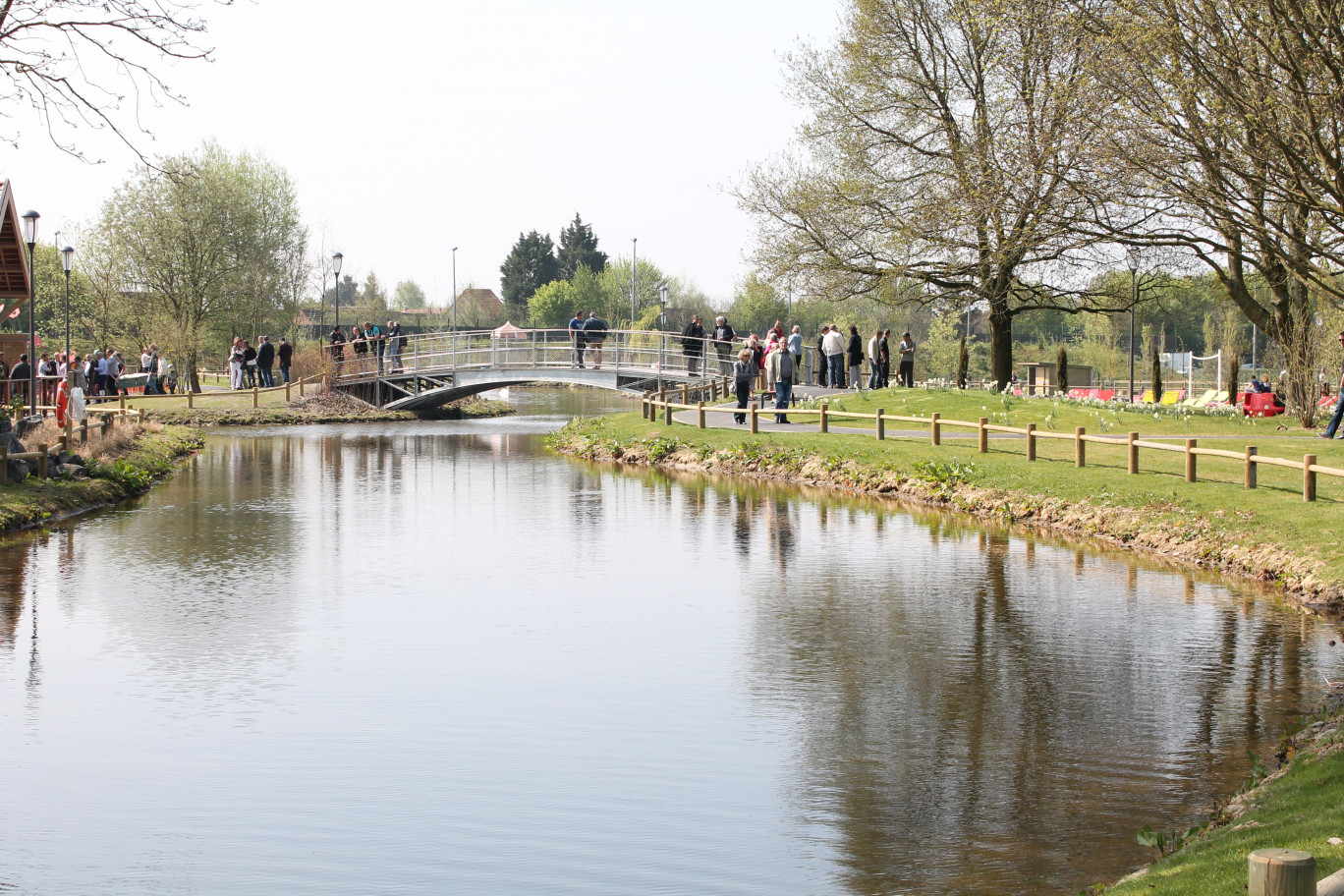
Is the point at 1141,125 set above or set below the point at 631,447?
above

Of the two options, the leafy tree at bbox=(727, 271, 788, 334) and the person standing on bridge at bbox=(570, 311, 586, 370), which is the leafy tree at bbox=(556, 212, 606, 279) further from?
the person standing on bridge at bbox=(570, 311, 586, 370)

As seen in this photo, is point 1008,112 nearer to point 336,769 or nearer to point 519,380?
point 519,380

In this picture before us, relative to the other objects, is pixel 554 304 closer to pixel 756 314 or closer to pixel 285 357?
pixel 756 314

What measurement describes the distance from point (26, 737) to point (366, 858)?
143 inches

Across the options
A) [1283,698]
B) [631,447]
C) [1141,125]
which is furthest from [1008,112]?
[1283,698]

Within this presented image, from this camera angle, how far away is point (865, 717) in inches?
387

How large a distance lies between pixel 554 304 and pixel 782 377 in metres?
76.3

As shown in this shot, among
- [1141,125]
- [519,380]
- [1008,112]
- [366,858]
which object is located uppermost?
[1008,112]

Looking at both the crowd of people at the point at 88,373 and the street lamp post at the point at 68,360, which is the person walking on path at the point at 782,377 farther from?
the crowd of people at the point at 88,373

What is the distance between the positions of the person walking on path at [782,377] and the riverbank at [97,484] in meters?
13.6

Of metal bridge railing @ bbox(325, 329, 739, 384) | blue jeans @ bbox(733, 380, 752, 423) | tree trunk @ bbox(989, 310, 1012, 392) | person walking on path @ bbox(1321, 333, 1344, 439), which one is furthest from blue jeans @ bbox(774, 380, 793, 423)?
person walking on path @ bbox(1321, 333, 1344, 439)

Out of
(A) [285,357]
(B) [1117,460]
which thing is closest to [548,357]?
(A) [285,357]

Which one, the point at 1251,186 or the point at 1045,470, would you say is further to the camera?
the point at 1045,470

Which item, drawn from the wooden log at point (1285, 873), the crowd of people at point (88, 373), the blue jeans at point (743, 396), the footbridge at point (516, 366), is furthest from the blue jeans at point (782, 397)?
the wooden log at point (1285, 873)
